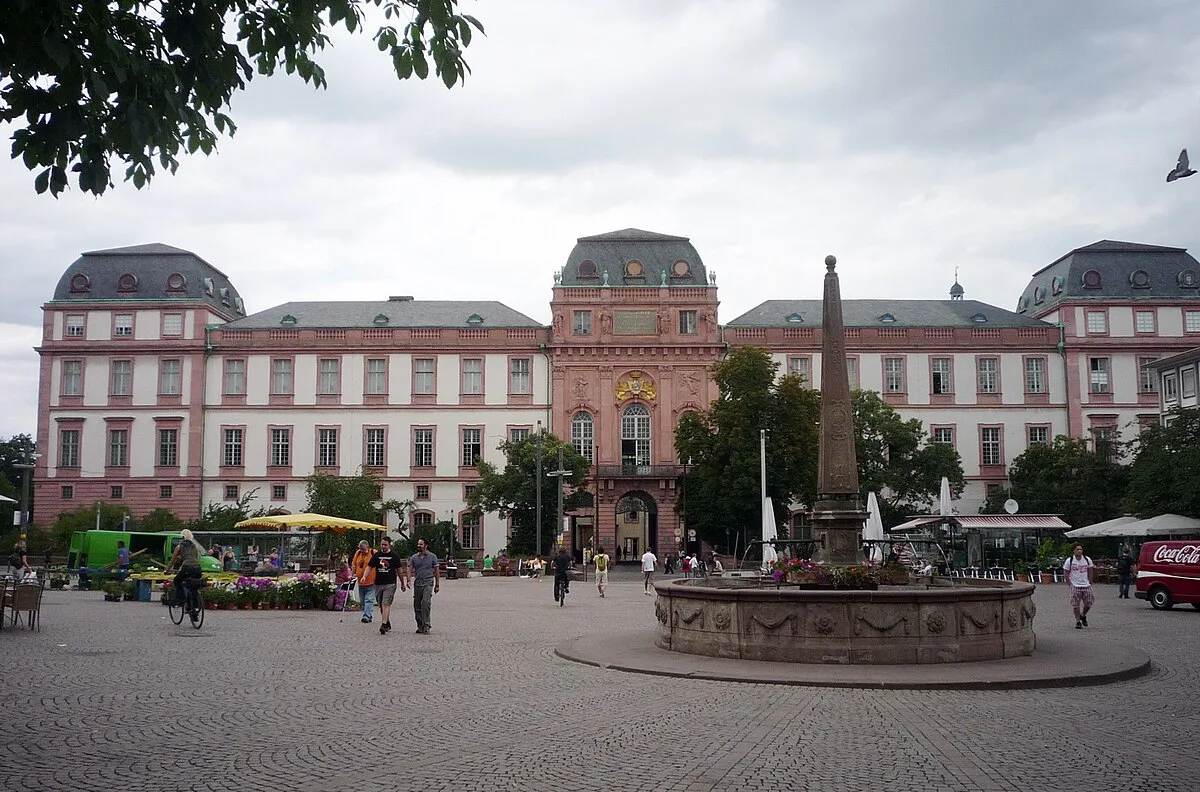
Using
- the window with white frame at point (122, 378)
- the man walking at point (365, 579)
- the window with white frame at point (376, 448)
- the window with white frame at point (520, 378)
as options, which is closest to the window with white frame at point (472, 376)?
the window with white frame at point (520, 378)

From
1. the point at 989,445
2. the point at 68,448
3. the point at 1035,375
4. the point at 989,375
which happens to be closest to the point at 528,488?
the point at 68,448

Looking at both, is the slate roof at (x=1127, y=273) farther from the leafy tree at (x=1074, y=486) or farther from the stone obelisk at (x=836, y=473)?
the stone obelisk at (x=836, y=473)

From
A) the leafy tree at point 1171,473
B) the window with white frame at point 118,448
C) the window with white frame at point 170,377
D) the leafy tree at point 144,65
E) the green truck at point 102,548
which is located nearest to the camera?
the leafy tree at point 144,65

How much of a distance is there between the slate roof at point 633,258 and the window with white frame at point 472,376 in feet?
25.1

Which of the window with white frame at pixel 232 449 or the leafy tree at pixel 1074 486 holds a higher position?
the window with white frame at pixel 232 449

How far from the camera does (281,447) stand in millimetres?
70562

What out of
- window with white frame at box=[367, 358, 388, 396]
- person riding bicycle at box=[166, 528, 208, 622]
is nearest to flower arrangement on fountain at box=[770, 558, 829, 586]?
person riding bicycle at box=[166, 528, 208, 622]

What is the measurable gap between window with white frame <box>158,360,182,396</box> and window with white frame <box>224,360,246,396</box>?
9.40ft

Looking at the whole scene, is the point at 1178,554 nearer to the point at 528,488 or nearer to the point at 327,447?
the point at 528,488

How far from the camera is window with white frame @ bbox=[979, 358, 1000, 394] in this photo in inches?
2820

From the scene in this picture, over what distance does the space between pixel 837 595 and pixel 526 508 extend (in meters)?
46.9

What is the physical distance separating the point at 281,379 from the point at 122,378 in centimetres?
982

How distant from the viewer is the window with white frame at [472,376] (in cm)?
7125

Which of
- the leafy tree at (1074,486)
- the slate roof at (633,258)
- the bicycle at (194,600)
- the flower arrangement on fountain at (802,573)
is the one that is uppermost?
the slate roof at (633,258)
